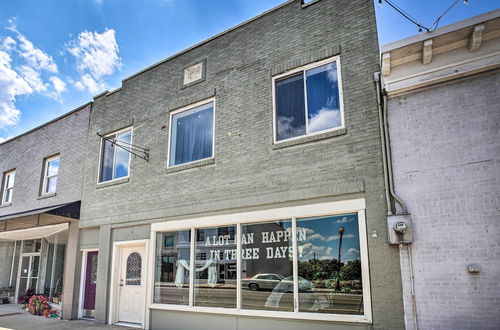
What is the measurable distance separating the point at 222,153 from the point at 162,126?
2564 mm

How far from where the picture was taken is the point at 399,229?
6125 millimetres

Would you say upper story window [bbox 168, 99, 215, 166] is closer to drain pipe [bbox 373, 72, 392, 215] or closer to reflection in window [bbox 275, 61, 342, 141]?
reflection in window [bbox 275, 61, 342, 141]

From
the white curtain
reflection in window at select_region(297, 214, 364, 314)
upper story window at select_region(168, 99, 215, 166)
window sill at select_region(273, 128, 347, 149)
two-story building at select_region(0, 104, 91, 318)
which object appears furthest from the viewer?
two-story building at select_region(0, 104, 91, 318)

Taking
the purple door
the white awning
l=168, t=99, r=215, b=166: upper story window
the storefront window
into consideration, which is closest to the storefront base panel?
the storefront window

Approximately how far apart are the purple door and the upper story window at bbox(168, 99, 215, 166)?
4.46 metres

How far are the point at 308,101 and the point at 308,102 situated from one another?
23mm

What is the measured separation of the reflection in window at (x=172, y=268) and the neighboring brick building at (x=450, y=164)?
525 centimetres

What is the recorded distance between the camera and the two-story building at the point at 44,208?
12.2 meters

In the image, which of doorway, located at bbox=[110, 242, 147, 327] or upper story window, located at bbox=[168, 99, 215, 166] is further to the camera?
doorway, located at bbox=[110, 242, 147, 327]

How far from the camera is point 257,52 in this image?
29.5ft

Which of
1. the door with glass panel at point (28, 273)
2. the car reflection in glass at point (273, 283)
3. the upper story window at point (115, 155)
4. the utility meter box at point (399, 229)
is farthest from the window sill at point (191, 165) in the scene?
the door with glass panel at point (28, 273)

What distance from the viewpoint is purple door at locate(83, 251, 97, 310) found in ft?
37.6

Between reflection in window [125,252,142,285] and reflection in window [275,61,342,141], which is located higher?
reflection in window [275,61,342,141]

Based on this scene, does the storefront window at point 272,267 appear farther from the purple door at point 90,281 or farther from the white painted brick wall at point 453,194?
the purple door at point 90,281
